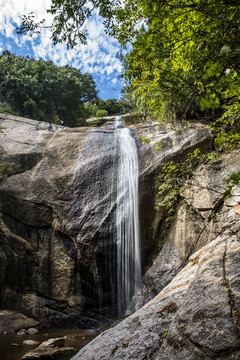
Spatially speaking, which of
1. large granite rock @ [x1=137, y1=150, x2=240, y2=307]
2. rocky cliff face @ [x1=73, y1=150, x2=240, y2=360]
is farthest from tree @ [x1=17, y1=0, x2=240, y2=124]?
large granite rock @ [x1=137, y1=150, x2=240, y2=307]

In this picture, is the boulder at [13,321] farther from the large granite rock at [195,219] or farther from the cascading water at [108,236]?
the large granite rock at [195,219]

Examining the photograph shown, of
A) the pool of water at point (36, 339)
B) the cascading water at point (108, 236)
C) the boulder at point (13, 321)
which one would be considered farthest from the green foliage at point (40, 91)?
the pool of water at point (36, 339)

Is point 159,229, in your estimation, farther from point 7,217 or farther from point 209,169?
point 7,217

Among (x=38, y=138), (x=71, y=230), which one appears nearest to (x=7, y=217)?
(x=71, y=230)

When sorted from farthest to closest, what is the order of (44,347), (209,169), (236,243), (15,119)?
(15,119), (209,169), (44,347), (236,243)

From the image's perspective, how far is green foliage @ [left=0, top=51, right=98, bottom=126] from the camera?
2219 centimetres

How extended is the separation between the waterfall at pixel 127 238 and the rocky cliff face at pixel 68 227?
270mm

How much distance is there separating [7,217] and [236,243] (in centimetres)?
907

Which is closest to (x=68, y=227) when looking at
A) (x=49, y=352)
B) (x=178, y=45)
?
(x=49, y=352)

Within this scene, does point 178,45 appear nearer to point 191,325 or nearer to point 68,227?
point 191,325

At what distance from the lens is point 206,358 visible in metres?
2.64

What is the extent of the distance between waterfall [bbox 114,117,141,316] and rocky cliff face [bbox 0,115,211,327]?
0.27 meters

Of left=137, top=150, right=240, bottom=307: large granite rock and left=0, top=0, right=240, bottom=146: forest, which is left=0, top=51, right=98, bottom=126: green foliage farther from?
left=137, top=150, right=240, bottom=307: large granite rock

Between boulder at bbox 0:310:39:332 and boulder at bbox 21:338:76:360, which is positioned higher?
boulder at bbox 21:338:76:360
